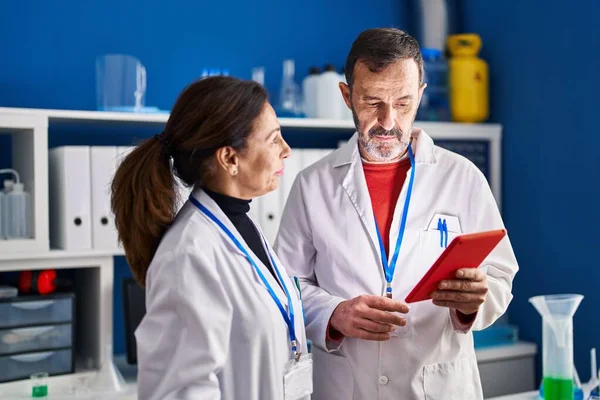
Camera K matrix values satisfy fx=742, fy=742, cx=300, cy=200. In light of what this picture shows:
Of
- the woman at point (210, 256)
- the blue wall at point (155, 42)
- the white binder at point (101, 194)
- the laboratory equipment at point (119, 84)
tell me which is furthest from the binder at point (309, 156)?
the woman at point (210, 256)

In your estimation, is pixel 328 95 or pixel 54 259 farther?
pixel 328 95

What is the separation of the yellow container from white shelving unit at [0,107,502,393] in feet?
2.51

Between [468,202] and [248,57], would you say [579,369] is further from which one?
[248,57]

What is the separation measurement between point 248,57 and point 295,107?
323 mm

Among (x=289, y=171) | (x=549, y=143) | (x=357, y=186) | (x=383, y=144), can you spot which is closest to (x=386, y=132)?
(x=383, y=144)

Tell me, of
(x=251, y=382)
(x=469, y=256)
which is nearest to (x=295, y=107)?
(x=469, y=256)

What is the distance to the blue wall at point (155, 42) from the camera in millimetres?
2656

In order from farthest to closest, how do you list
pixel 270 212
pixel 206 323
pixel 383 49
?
pixel 270 212
pixel 383 49
pixel 206 323

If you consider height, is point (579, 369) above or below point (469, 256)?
below

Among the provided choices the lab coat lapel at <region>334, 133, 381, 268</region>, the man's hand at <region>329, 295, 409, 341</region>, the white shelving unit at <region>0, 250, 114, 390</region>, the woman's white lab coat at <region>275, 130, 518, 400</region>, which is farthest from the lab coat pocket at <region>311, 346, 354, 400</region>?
the white shelving unit at <region>0, 250, 114, 390</region>

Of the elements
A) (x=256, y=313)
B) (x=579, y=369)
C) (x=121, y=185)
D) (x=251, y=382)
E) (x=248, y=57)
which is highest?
(x=248, y=57)

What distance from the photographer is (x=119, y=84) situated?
8.50 ft

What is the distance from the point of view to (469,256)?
1413 mm

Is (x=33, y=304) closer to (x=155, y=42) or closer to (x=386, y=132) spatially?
(x=155, y=42)
